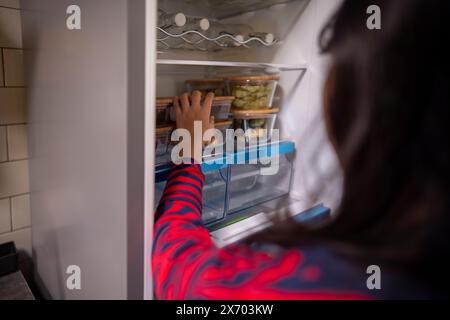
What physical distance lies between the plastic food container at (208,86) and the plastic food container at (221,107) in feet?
0.35

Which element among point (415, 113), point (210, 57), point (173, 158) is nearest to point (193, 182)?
point (173, 158)

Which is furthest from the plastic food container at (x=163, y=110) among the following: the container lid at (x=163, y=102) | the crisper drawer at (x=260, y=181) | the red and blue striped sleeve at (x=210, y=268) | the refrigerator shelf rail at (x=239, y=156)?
the crisper drawer at (x=260, y=181)

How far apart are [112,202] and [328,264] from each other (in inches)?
14.5

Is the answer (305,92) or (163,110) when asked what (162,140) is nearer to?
(163,110)

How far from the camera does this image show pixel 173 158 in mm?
775

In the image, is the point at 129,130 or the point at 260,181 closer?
the point at 129,130

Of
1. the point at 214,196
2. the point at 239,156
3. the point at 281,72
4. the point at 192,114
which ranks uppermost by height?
the point at 281,72

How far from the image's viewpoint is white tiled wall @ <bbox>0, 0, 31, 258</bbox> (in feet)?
3.09

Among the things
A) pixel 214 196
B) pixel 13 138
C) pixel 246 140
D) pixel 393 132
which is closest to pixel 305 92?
pixel 246 140

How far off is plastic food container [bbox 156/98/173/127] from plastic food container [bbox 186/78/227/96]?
0.27m

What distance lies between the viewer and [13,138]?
0.99 metres

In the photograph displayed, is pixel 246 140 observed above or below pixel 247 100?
below

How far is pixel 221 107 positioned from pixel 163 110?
20 centimetres
